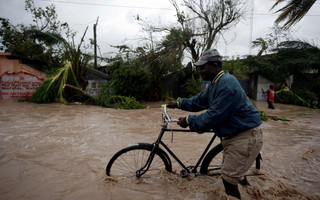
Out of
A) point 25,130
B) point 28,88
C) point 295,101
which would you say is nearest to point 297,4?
point 295,101

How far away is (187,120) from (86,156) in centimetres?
251

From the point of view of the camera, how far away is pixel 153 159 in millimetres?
2773

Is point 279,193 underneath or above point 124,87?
underneath

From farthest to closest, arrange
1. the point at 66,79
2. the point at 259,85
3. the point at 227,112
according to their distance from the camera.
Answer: the point at 259,85
the point at 66,79
the point at 227,112

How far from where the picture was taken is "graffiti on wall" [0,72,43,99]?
1118 centimetres

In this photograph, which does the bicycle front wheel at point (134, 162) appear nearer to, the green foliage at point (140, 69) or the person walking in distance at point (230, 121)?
the person walking in distance at point (230, 121)

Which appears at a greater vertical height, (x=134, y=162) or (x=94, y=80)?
(x=94, y=80)

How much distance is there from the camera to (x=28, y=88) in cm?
1169

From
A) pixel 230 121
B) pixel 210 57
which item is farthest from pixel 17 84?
pixel 230 121

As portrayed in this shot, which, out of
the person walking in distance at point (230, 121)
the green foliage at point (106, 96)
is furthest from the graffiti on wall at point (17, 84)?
the person walking in distance at point (230, 121)

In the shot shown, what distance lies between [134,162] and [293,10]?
9.06 metres

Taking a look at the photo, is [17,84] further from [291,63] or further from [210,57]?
[291,63]

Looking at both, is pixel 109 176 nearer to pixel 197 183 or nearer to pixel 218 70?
pixel 197 183

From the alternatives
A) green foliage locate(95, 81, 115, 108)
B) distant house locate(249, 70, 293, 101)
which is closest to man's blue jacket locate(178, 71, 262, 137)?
green foliage locate(95, 81, 115, 108)
